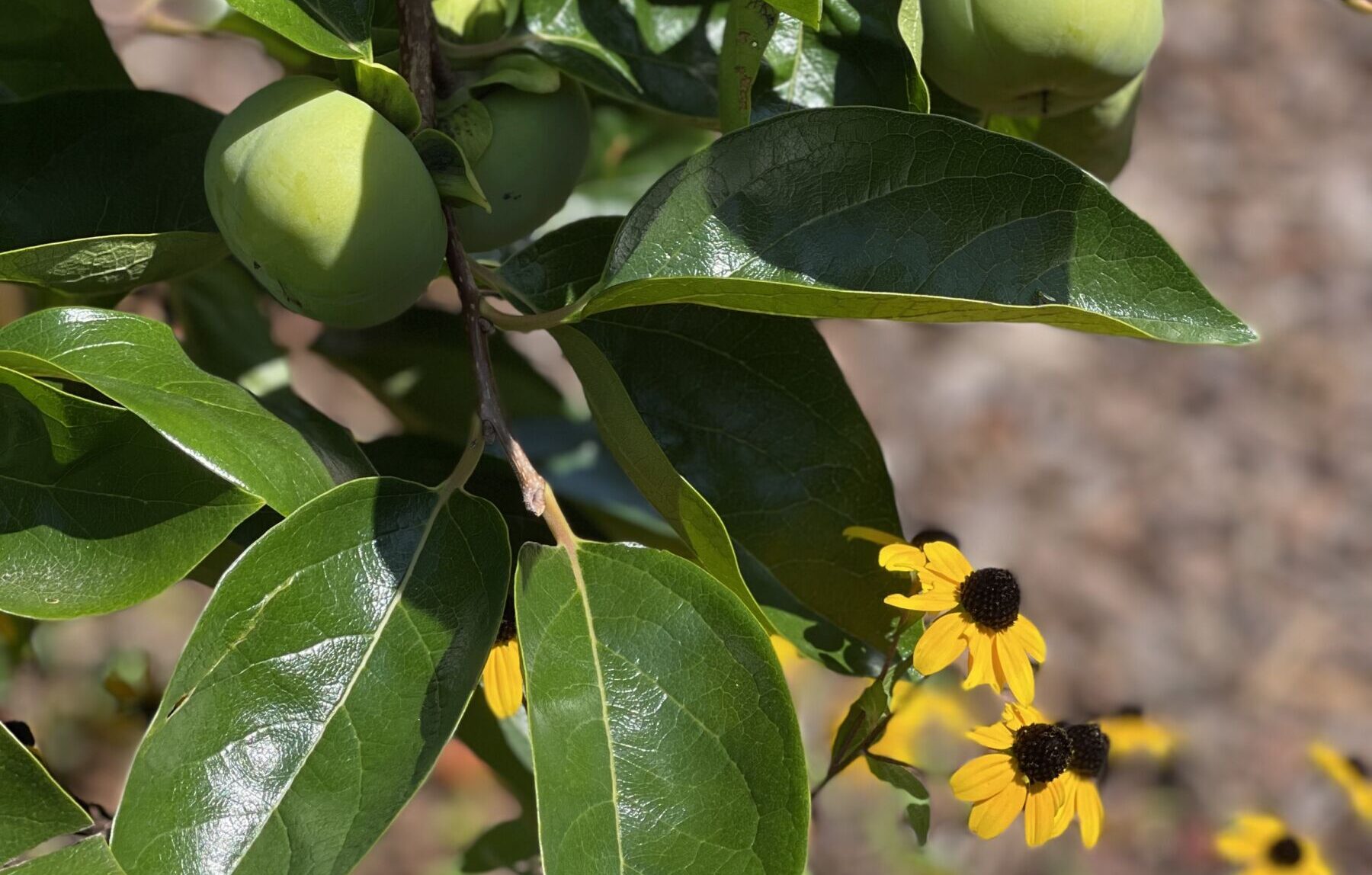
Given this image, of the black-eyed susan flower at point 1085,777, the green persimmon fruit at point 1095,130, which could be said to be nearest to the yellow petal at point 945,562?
the black-eyed susan flower at point 1085,777

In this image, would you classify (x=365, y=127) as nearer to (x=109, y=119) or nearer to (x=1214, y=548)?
(x=109, y=119)

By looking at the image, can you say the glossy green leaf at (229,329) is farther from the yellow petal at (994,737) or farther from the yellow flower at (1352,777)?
the yellow flower at (1352,777)

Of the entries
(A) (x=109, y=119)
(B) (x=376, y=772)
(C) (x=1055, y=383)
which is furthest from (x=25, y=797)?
(C) (x=1055, y=383)

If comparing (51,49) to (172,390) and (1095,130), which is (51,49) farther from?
(1095,130)

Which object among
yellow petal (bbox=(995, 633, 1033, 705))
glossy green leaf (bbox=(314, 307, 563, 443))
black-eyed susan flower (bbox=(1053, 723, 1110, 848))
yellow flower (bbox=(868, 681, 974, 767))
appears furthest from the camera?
yellow flower (bbox=(868, 681, 974, 767))

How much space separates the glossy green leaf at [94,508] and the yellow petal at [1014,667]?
55 centimetres

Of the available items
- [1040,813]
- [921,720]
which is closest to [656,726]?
[1040,813]

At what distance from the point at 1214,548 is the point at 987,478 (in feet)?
1.85

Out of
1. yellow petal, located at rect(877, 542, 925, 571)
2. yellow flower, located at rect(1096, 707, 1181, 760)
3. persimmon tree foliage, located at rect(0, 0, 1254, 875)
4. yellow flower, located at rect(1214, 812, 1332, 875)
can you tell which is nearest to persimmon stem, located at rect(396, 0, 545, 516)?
persimmon tree foliage, located at rect(0, 0, 1254, 875)

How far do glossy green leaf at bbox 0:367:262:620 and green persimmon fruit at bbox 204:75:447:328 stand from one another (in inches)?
4.8

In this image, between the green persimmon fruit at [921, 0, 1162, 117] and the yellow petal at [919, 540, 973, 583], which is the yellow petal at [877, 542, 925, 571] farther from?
the green persimmon fruit at [921, 0, 1162, 117]

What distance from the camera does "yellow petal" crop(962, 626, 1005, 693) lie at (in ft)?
3.16

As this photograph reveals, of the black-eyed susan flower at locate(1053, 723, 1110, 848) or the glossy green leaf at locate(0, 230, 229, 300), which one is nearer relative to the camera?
the glossy green leaf at locate(0, 230, 229, 300)

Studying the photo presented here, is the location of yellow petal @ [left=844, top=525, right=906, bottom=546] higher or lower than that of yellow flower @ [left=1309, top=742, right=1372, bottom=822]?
higher
